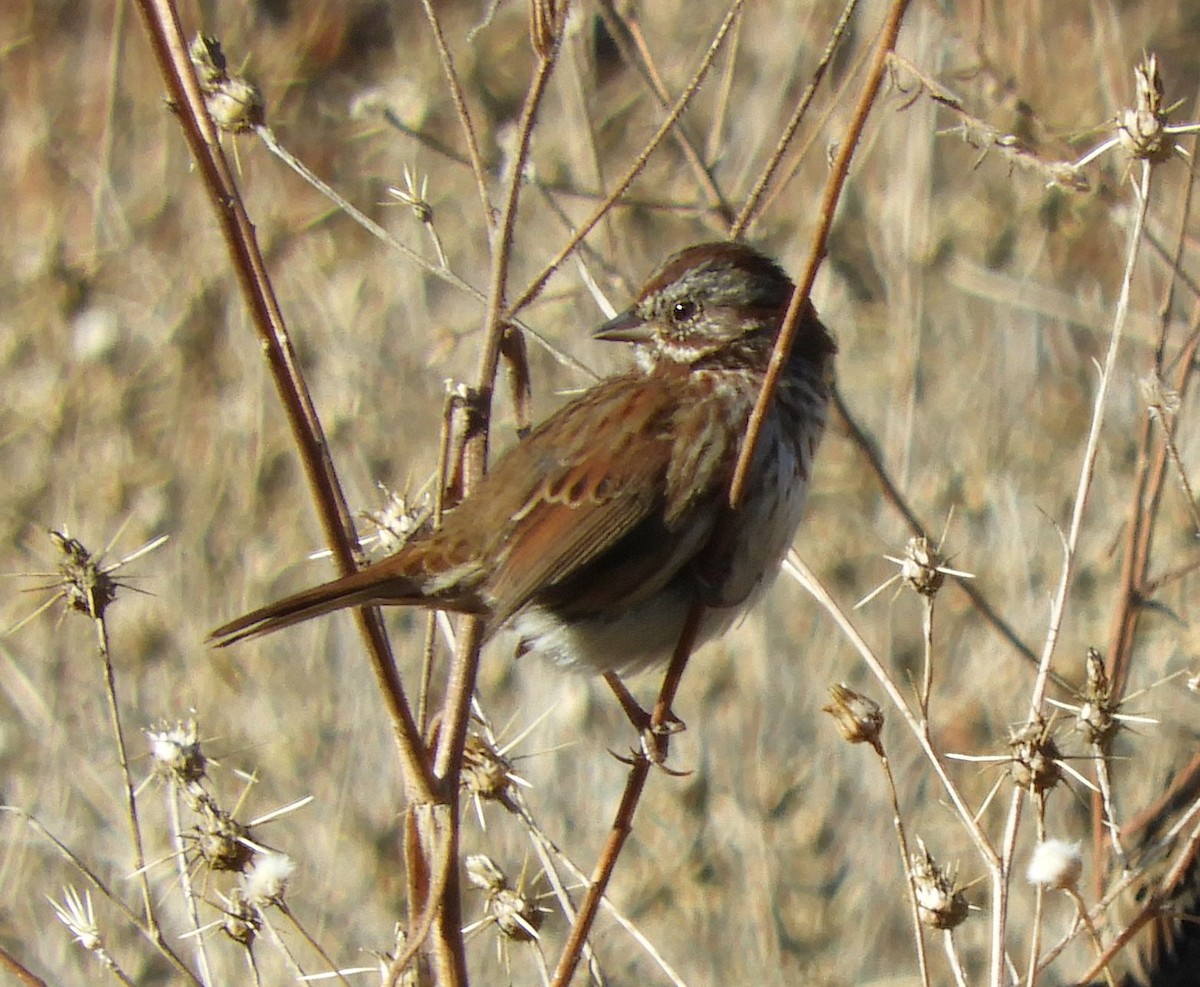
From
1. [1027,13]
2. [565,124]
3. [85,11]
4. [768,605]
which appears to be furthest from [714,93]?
[85,11]

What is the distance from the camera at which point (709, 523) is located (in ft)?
9.69

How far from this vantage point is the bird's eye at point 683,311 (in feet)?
11.2

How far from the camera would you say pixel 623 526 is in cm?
293

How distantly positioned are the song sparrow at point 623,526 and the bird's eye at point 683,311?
122 mm

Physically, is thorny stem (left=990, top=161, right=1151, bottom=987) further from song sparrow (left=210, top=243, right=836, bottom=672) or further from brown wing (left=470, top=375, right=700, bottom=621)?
brown wing (left=470, top=375, right=700, bottom=621)

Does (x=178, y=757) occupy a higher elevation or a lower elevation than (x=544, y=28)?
lower

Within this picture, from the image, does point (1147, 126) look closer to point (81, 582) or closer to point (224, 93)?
point (224, 93)

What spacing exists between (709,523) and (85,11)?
6.68 meters

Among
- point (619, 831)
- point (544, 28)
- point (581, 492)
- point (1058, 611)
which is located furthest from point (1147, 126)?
point (619, 831)

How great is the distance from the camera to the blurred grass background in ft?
19.1

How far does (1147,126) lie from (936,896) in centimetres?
136

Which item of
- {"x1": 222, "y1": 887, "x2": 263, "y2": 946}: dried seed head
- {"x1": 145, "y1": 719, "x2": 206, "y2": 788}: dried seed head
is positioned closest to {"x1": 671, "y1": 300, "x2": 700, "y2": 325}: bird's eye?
→ {"x1": 145, "y1": 719, "x2": 206, "y2": 788}: dried seed head

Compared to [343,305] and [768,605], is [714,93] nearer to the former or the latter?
[343,305]

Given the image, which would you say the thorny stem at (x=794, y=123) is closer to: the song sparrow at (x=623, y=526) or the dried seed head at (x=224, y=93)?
the song sparrow at (x=623, y=526)
